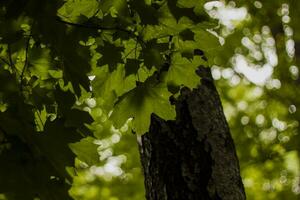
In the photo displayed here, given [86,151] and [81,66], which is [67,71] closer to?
[81,66]

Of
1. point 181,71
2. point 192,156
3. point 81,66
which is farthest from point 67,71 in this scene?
point 192,156

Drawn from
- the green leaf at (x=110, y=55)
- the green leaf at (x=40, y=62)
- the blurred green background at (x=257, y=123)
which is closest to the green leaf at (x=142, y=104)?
the green leaf at (x=110, y=55)

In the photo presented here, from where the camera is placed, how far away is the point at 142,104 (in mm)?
1910

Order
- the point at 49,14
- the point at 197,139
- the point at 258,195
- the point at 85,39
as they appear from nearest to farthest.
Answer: the point at 49,14
the point at 85,39
the point at 197,139
the point at 258,195

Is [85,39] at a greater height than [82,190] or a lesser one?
lesser

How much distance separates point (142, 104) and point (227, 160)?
688mm

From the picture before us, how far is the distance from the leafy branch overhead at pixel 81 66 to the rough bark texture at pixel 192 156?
1.24 feet

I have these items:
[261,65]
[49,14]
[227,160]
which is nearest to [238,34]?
[261,65]

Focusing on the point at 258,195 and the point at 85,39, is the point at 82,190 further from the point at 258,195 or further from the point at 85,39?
the point at 85,39

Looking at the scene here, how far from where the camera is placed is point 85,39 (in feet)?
5.61

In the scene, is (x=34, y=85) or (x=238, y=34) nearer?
(x=34, y=85)

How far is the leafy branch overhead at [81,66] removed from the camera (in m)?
1.39

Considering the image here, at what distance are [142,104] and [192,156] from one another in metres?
0.54

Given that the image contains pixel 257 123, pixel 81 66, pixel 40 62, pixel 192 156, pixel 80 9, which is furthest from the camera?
pixel 257 123
